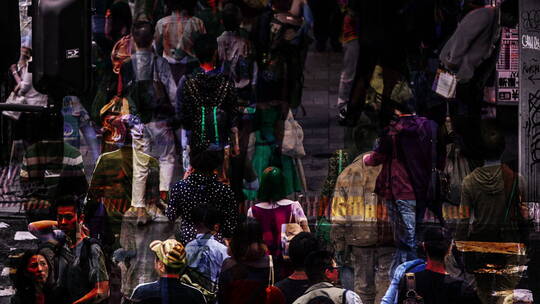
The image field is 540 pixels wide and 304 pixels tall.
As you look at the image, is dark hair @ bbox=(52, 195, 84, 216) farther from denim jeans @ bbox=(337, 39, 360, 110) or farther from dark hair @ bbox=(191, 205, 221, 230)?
denim jeans @ bbox=(337, 39, 360, 110)

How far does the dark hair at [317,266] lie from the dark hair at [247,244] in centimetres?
105

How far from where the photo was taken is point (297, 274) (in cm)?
1348

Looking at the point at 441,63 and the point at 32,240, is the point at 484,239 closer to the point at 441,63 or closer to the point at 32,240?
the point at 441,63

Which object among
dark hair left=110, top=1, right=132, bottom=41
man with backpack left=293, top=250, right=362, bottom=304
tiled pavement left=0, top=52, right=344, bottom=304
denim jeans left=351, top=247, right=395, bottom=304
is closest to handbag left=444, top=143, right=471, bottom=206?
denim jeans left=351, top=247, right=395, bottom=304

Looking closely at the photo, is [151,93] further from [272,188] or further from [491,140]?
[491,140]

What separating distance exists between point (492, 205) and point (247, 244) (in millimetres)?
2861

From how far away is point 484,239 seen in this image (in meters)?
15.5

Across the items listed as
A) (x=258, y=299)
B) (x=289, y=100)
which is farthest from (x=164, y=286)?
(x=289, y=100)

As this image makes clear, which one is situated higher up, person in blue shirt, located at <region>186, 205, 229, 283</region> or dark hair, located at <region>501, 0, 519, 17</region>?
dark hair, located at <region>501, 0, 519, 17</region>

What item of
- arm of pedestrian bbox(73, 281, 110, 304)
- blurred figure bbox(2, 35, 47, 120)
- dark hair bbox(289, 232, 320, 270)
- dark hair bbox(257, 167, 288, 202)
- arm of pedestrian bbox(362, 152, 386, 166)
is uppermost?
blurred figure bbox(2, 35, 47, 120)

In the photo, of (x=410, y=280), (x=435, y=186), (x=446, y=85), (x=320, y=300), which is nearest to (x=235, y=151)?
(x=435, y=186)

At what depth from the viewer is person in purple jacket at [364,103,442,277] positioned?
1552cm

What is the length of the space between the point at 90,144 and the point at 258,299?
5.46 metres

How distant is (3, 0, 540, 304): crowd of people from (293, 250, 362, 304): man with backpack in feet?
0.06
